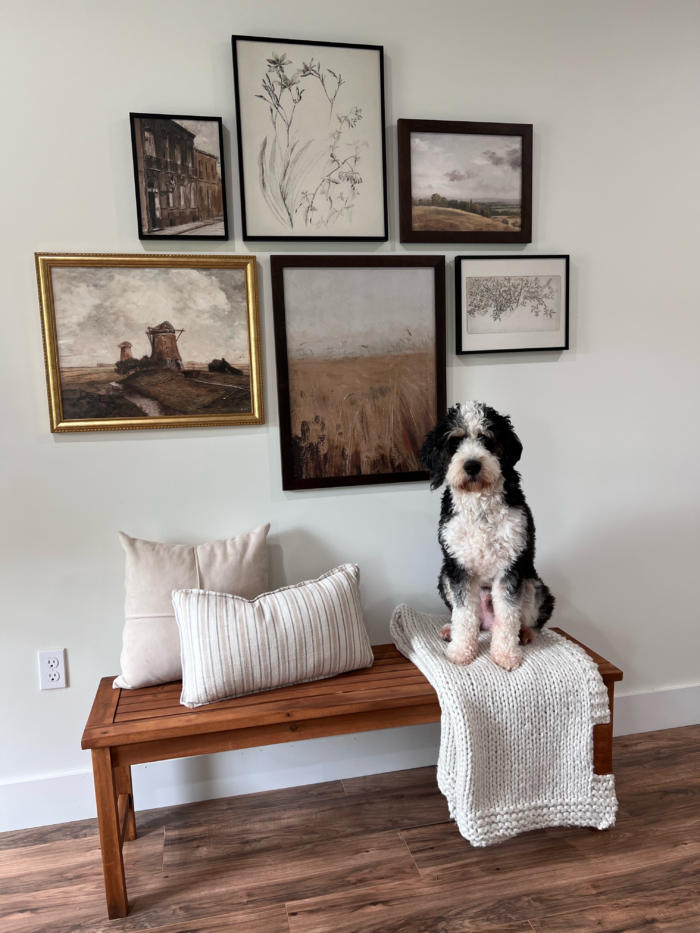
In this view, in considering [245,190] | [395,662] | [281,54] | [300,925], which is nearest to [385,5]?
[281,54]

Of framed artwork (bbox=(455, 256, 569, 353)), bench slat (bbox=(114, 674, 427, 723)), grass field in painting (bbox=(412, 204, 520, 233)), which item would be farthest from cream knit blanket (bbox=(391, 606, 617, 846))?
grass field in painting (bbox=(412, 204, 520, 233))

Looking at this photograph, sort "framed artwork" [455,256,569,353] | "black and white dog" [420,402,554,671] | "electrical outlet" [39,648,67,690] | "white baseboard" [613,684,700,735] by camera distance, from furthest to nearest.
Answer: "white baseboard" [613,684,700,735] < "framed artwork" [455,256,569,353] < "electrical outlet" [39,648,67,690] < "black and white dog" [420,402,554,671]

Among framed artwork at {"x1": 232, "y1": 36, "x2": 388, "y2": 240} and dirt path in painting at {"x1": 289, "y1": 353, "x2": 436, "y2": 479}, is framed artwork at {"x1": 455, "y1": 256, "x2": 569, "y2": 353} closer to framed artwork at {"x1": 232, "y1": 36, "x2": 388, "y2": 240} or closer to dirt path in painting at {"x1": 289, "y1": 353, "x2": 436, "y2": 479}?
dirt path in painting at {"x1": 289, "y1": 353, "x2": 436, "y2": 479}

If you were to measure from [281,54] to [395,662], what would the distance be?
6.15ft

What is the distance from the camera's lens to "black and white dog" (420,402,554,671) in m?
1.67

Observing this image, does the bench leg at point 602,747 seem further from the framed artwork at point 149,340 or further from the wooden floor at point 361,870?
the framed artwork at point 149,340

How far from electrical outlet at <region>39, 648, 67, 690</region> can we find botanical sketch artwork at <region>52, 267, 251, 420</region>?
2.45 ft

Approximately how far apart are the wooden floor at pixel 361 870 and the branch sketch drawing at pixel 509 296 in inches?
63.7

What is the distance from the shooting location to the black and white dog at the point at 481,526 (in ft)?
5.47

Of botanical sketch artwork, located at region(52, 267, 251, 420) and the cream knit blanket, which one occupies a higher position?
botanical sketch artwork, located at region(52, 267, 251, 420)

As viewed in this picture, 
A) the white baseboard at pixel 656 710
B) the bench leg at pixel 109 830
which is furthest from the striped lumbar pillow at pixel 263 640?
the white baseboard at pixel 656 710

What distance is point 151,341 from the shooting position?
1.90 meters

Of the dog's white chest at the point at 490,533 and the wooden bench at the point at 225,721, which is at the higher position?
the dog's white chest at the point at 490,533

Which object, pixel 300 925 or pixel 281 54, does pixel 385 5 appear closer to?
pixel 281 54
